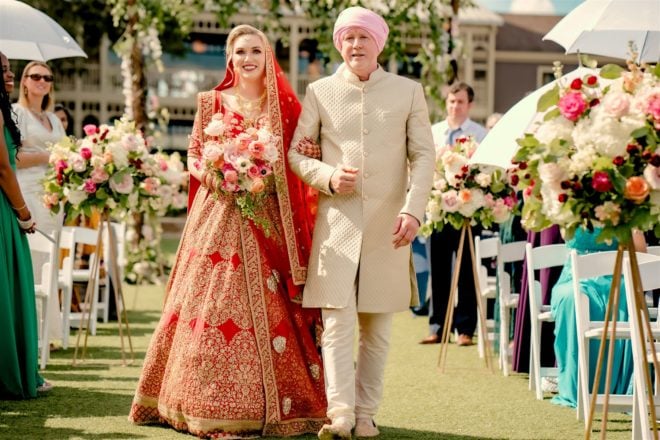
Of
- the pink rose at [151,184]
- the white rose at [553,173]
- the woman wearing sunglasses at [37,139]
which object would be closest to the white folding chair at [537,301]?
the pink rose at [151,184]

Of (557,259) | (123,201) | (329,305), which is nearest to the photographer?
(329,305)

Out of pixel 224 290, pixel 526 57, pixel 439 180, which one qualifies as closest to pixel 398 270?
pixel 224 290

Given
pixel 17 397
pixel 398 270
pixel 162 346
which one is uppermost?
pixel 398 270

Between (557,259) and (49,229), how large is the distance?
4.14 m

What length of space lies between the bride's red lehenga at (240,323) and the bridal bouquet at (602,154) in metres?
1.83

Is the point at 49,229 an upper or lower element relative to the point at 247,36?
lower

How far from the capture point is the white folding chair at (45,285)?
830 cm

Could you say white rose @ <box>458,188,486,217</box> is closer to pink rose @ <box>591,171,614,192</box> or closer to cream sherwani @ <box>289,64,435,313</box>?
cream sherwani @ <box>289,64,435,313</box>

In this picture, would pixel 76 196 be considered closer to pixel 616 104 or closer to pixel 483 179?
pixel 483 179

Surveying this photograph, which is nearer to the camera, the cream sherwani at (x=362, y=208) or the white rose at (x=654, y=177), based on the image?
the white rose at (x=654, y=177)

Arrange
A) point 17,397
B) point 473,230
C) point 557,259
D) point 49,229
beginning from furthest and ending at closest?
point 473,230 < point 49,229 < point 557,259 < point 17,397

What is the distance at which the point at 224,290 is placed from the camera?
19.4 ft

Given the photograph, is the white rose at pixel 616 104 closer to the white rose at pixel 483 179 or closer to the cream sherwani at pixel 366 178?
the cream sherwani at pixel 366 178

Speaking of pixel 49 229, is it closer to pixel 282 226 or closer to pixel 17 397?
pixel 17 397
